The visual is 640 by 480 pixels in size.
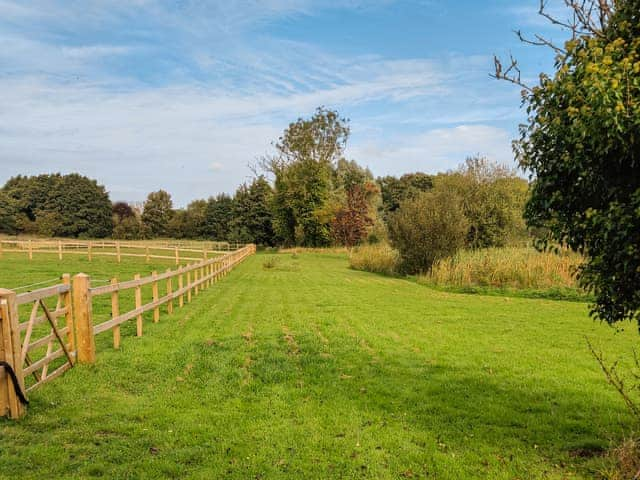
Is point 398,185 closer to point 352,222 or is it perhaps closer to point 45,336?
point 352,222

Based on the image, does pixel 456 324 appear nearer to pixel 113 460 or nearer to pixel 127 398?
pixel 127 398

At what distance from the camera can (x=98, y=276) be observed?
2030cm

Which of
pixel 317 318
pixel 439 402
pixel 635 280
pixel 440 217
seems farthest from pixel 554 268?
pixel 635 280

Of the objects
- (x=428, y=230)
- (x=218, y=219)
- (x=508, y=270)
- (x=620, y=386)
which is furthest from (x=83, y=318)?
(x=218, y=219)

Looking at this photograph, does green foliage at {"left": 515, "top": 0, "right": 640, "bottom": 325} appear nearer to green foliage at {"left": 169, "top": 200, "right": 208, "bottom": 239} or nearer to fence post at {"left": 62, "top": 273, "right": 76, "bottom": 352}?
fence post at {"left": 62, "top": 273, "right": 76, "bottom": 352}

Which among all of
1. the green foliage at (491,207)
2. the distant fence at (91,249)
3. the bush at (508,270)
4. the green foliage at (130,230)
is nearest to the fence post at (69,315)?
the distant fence at (91,249)

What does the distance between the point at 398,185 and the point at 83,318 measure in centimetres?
6792

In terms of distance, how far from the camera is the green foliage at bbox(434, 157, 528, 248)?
92.4 ft

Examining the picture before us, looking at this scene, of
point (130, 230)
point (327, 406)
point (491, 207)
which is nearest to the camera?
point (327, 406)

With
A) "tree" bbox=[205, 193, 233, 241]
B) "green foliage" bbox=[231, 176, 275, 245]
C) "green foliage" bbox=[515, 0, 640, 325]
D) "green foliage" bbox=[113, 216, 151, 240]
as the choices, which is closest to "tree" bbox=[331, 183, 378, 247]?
"green foliage" bbox=[231, 176, 275, 245]

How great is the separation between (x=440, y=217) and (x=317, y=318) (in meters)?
13.8

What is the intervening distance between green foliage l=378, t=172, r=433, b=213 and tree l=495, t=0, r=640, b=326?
6364cm

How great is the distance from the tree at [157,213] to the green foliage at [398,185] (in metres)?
35.0

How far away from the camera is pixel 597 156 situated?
3.31 m
